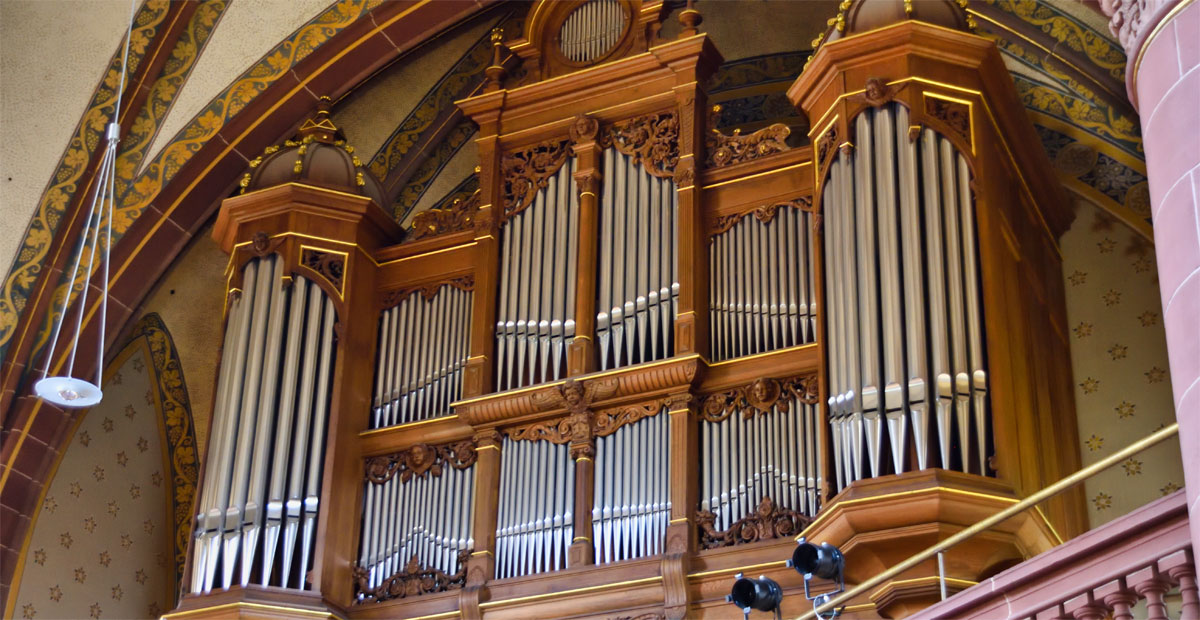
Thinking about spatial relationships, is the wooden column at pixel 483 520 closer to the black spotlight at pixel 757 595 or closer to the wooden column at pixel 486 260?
the wooden column at pixel 486 260

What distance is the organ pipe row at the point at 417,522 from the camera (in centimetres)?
943

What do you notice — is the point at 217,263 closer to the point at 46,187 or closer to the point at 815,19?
the point at 46,187

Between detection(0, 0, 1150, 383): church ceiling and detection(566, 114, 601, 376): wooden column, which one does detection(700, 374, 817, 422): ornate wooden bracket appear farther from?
detection(0, 0, 1150, 383): church ceiling

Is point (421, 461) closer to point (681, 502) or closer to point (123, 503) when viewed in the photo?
point (681, 502)

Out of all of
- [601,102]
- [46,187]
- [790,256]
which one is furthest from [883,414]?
Answer: [46,187]

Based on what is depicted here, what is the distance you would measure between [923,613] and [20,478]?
6603mm

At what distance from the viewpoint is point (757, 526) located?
8570mm

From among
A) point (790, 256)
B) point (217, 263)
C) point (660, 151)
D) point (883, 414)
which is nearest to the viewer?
point (883, 414)

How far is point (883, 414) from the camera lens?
8.19 meters

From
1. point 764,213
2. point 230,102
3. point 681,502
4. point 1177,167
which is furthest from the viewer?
point 230,102

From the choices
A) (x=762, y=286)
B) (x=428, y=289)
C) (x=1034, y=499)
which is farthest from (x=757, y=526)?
(x=428, y=289)

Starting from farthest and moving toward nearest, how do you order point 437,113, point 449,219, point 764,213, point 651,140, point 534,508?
point 437,113 → point 449,219 → point 651,140 → point 764,213 → point 534,508

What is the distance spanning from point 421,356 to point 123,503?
9.00ft

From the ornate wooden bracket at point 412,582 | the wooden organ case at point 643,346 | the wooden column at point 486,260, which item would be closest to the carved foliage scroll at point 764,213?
the wooden organ case at point 643,346
